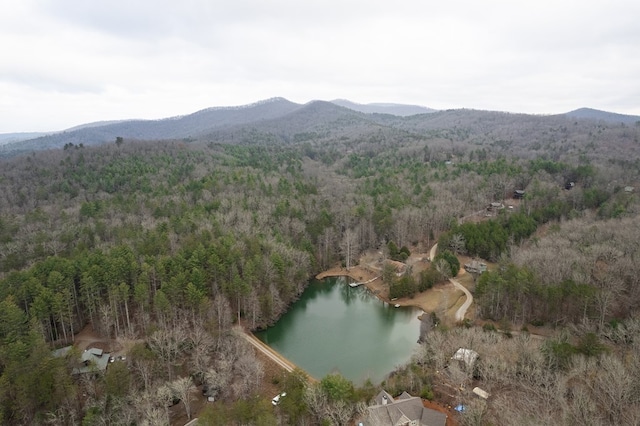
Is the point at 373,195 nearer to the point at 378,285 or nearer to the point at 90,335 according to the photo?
the point at 378,285

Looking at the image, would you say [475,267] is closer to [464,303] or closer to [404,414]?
[464,303]

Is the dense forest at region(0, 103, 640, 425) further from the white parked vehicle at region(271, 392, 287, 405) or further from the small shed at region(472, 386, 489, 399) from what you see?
the white parked vehicle at region(271, 392, 287, 405)

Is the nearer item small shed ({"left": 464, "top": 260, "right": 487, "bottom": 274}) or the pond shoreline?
the pond shoreline

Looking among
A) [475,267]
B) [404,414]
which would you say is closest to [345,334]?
[404,414]

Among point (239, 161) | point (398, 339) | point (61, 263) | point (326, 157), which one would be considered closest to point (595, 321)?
point (398, 339)

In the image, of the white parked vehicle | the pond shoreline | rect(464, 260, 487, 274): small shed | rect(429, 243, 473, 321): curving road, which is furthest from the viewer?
rect(464, 260, 487, 274): small shed

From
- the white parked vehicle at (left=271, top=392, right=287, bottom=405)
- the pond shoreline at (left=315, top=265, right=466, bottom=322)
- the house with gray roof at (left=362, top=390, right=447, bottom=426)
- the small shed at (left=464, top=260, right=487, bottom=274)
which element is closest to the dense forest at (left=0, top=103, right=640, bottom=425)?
the white parked vehicle at (left=271, top=392, right=287, bottom=405)

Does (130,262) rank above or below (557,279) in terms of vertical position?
above
